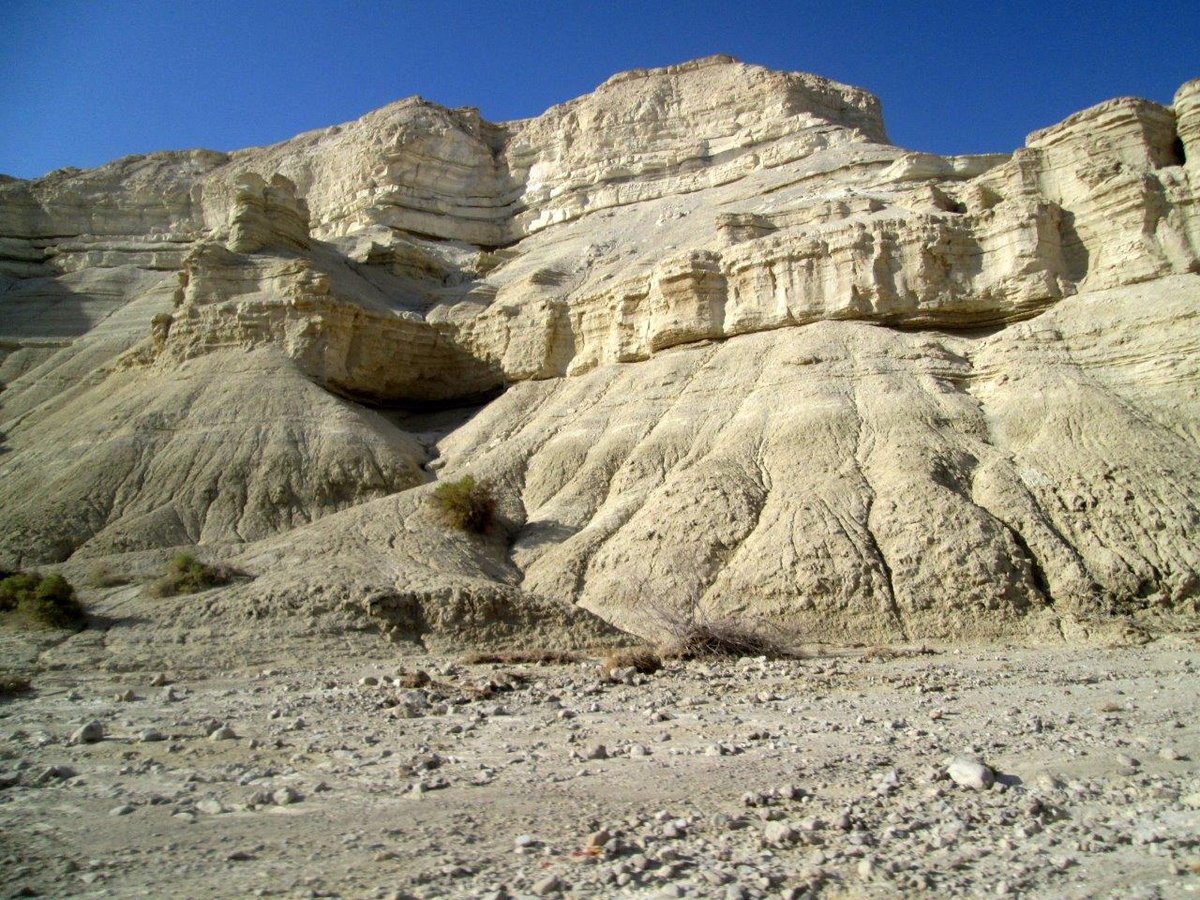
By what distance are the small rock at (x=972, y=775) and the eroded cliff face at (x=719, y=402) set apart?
12356 millimetres

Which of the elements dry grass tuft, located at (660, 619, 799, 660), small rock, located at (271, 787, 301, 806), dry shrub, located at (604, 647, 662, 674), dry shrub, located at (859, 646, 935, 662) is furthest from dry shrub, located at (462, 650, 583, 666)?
small rock, located at (271, 787, 301, 806)

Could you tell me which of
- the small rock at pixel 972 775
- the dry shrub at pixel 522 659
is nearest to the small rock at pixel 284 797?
the small rock at pixel 972 775

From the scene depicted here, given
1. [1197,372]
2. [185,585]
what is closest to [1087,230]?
[1197,372]

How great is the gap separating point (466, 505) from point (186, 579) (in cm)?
826

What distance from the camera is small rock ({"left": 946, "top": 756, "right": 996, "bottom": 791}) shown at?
6.93 m

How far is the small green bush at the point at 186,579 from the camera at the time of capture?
66.3ft

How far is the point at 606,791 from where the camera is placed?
7066 mm

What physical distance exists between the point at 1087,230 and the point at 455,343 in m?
28.5

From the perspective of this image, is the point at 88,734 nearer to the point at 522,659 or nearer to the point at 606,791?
the point at 606,791

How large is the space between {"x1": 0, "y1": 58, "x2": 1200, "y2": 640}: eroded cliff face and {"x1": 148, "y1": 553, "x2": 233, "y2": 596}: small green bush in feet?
5.24

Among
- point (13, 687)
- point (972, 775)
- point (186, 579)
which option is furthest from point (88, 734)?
point (186, 579)

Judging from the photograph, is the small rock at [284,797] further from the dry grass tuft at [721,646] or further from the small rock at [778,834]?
the dry grass tuft at [721,646]

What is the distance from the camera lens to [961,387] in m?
27.2

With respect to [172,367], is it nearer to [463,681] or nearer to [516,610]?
[516,610]
